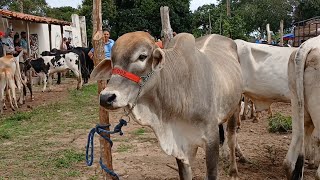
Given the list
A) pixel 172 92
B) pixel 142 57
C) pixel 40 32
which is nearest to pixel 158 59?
pixel 142 57

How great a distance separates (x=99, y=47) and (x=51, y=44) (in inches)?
649

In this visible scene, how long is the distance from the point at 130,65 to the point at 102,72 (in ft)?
1.56

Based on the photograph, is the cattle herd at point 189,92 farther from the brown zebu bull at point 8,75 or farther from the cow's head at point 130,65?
the brown zebu bull at point 8,75

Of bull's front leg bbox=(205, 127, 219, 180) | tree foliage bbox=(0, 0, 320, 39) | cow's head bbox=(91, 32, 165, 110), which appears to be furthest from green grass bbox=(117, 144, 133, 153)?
tree foliage bbox=(0, 0, 320, 39)

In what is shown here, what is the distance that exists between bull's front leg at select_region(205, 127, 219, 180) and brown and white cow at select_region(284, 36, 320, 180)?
627 mm

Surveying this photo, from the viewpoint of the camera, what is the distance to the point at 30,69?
1286cm

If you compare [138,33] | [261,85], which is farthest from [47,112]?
[138,33]

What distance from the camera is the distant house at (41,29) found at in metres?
14.7

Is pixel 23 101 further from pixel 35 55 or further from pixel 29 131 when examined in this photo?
pixel 35 55

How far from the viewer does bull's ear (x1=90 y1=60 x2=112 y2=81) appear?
3241 millimetres

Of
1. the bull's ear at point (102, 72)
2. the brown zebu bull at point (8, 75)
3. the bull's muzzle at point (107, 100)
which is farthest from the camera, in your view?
the brown zebu bull at point (8, 75)

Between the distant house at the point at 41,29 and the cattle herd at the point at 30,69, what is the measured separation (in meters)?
1.69

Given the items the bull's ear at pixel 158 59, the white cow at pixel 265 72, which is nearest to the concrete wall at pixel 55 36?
the white cow at pixel 265 72

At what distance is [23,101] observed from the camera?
1110 centimetres
